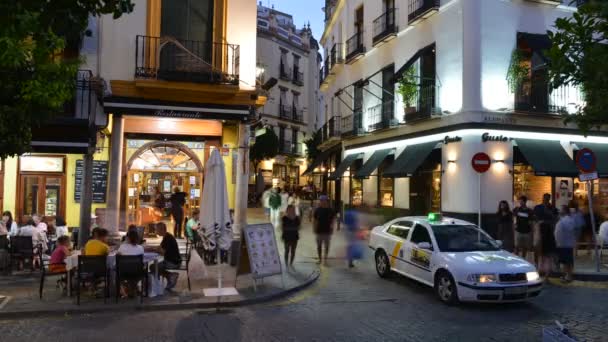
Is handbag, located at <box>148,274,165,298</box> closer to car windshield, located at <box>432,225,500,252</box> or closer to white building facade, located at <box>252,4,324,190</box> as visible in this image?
car windshield, located at <box>432,225,500,252</box>

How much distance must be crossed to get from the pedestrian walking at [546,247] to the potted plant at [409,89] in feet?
29.6

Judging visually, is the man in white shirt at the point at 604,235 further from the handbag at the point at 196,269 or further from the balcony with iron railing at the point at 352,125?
the balcony with iron railing at the point at 352,125

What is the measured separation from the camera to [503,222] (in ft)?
45.6

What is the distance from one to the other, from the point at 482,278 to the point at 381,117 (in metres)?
15.4

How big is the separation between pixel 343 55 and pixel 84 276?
2214 centimetres

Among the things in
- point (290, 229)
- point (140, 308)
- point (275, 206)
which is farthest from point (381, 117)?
point (140, 308)

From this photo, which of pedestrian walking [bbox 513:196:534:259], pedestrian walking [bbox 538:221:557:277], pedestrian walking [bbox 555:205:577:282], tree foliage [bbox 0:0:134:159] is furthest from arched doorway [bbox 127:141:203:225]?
pedestrian walking [bbox 555:205:577:282]

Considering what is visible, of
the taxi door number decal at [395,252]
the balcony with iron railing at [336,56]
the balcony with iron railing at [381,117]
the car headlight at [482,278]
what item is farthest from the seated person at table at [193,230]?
the balcony with iron railing at [336,56]

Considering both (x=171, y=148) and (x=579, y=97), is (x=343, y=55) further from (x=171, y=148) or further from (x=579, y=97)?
(x=171, y=148)

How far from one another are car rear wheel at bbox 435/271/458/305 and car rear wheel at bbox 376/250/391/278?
207 cm

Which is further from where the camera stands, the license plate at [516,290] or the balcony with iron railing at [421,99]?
the balcony with iron railing at [421,99]

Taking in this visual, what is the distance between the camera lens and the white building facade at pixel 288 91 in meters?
51.3

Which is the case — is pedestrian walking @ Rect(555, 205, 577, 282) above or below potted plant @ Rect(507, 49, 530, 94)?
below

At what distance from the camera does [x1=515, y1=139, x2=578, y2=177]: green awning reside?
1706cm
